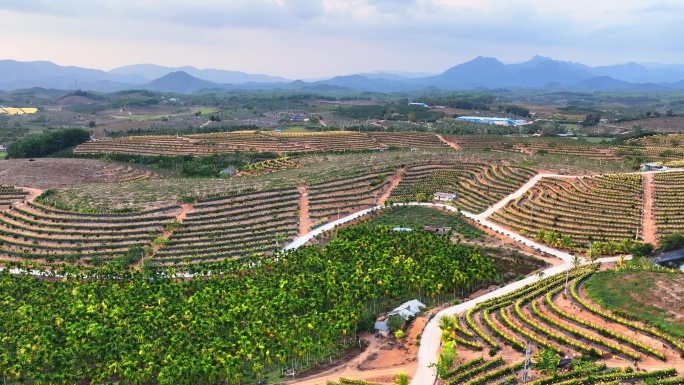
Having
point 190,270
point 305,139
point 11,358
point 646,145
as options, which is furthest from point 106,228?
point 646,145

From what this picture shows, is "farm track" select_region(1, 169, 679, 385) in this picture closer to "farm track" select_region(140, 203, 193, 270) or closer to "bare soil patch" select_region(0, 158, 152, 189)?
"farm track" select_region(140, 203, 193, 270)

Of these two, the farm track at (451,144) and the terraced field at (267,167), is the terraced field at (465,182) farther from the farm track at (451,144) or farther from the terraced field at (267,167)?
the terraced field at (267,167)

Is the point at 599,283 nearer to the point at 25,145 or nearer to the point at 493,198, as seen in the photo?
the point at 493,198

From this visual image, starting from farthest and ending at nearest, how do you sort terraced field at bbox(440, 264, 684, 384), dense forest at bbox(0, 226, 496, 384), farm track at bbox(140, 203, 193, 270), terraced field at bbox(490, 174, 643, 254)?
1. farm track at bbox(140, 203, 193, 270)
2. terraced field at bbox(490, 174, 643, 254)
3. dense forest at bbox(0, 226, 496, 384)
4. terraced field at bbox(440, 264, 684, 384)

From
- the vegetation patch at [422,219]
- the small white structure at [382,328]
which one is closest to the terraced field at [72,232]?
the vegetation patch at [422,219]

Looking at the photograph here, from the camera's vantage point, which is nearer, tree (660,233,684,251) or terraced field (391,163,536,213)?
tree (660,233,684,251)

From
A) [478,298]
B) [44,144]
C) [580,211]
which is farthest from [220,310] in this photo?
[44,144]

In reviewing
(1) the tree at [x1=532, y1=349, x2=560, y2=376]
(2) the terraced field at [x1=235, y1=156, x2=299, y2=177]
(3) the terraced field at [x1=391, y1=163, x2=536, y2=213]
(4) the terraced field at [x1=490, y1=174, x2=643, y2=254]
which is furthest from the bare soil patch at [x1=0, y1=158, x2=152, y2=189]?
(1) the tree at [x1=532, y1=349, x2=560, y2=376]
